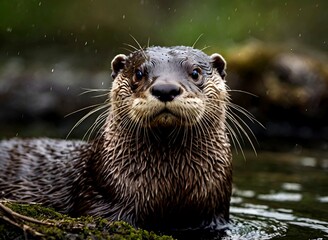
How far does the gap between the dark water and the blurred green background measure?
451 centimetres

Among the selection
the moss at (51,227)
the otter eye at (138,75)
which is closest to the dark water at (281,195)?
the otter eye at (138,75)

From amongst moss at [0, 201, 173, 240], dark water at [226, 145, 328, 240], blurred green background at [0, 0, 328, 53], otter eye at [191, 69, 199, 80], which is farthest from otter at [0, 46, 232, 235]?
blurred green background at [0, 0, 328, 53]

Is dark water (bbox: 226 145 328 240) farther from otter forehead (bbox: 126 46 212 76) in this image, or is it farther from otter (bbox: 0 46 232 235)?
otter forehead (bbox: 126 46 212 76)

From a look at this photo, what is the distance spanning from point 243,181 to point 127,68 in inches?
96.0

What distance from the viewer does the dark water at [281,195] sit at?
5270 mm

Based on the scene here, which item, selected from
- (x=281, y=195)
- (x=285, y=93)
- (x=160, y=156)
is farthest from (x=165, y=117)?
(x=285, y=93)

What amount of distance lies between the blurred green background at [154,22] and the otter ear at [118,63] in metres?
7.42

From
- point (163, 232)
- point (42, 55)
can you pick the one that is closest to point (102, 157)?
point (163, 232)

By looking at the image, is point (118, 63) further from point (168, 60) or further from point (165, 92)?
point (165, 92)

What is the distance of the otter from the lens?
4.85 m

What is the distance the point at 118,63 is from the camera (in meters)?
5.32

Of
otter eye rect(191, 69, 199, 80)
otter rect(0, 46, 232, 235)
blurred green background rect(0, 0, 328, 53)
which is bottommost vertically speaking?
otter rect(0, 46, 232, 235)

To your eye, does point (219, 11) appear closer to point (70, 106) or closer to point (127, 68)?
point (70, 106)

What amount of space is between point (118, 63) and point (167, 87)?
3.23ft
